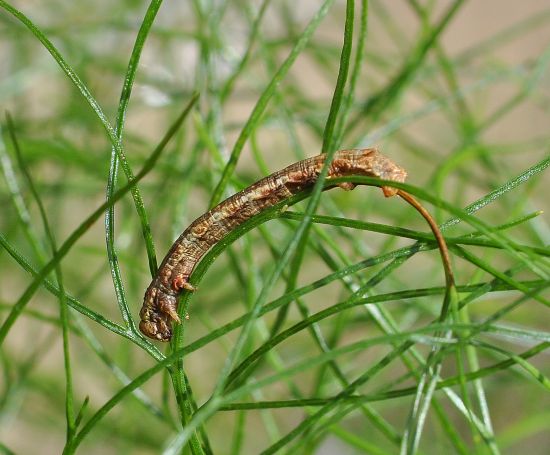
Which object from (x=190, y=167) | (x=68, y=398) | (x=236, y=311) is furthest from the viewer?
(x=236, y=311)

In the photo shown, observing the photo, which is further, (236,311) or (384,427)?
(236,311)

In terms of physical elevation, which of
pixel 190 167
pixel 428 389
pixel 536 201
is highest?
pixel 536 201

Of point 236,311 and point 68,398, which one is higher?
point 236,311

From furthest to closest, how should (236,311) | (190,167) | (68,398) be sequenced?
1. (236,311)
2. (190,167)
3. (68,398)

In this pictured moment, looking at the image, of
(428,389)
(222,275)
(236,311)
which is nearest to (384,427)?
(428,389)

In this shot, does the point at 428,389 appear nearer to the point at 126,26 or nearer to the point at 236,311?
the point at 126,26
